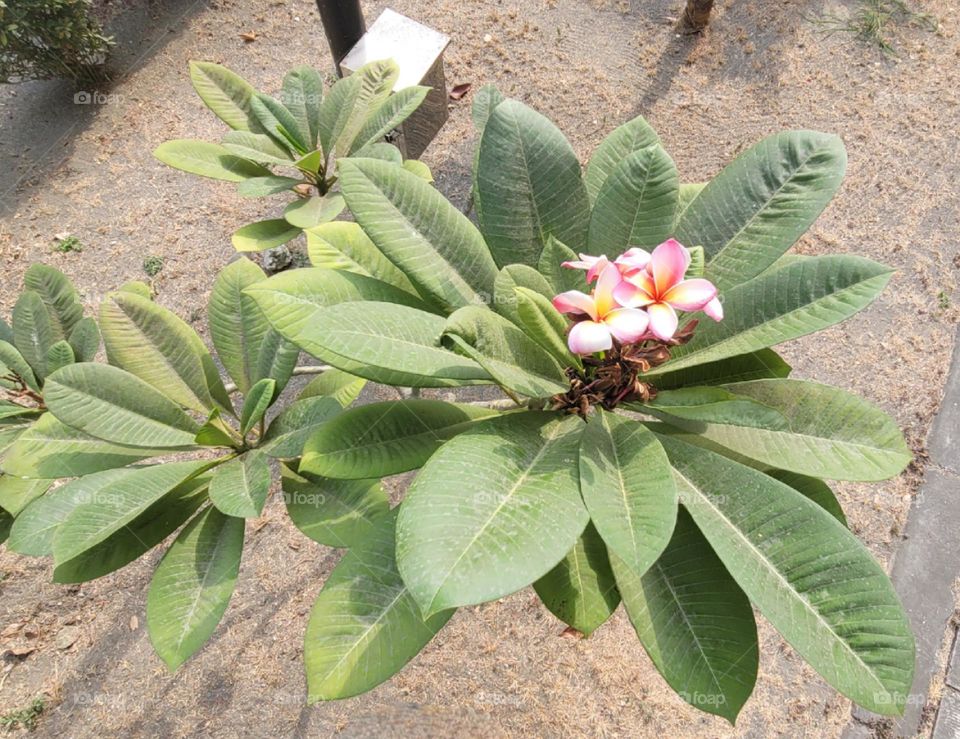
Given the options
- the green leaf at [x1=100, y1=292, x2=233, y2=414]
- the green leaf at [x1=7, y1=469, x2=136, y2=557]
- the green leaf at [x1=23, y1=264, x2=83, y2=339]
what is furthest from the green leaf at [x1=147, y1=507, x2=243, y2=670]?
the green leaf at [x1=23, y1=264, x2=83, y2=339]

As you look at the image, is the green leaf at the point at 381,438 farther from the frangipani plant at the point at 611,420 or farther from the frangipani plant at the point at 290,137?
the frangipani plant at the point at 290,137

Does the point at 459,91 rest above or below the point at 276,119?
below

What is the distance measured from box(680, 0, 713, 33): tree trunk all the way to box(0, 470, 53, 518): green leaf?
4.19 metres

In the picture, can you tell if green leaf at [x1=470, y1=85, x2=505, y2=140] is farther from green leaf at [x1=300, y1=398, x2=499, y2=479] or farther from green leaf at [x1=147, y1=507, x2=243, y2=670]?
green leaf at [x1=147, y1=507, x2=243, y2=670]

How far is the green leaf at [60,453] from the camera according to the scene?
155 cm

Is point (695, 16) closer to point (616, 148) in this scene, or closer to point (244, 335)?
point (616, 148)

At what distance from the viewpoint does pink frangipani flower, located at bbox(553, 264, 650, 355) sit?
971 millimetres

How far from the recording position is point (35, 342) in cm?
179

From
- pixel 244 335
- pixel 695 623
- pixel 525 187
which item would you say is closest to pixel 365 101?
pixel 244 335

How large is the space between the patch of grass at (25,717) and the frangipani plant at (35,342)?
4.37 feet

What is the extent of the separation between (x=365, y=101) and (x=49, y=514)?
1.71 meters

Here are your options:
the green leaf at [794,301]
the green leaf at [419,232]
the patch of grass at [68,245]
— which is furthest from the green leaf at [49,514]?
the patch of grass at [68,245]

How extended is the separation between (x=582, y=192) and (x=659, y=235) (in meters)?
0.18

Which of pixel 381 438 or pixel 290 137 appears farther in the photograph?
pixel 290 137
